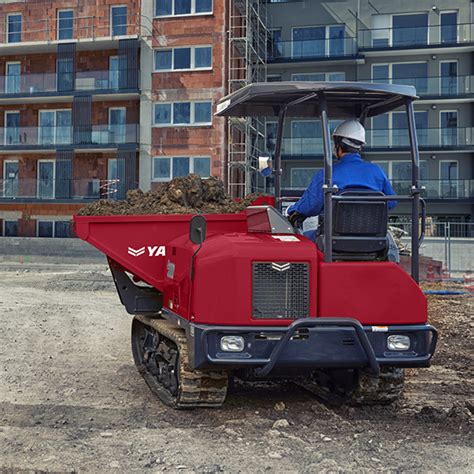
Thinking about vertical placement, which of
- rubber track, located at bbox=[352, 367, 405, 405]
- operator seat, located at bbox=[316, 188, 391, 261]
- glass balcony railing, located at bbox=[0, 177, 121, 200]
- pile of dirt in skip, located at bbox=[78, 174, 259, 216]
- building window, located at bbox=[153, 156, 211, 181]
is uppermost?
building window, located at bbox=[153, 156, 211, 181]

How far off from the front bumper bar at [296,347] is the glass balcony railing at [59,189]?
31.8m

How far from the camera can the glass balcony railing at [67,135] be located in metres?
37.2

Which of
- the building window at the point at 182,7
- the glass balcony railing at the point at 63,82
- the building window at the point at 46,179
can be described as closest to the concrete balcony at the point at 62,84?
the glass balcony railing at the point at 63,82

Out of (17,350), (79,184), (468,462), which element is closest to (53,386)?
(17,350)

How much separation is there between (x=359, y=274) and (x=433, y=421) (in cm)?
159

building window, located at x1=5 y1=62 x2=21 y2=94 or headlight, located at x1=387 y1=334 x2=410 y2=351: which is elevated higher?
building window, located at x1=5 y1=62 x2=21 y2=94

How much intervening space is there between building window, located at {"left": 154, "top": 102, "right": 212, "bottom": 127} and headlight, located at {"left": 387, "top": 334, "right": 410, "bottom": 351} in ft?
103

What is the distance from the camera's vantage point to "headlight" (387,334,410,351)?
5961mm

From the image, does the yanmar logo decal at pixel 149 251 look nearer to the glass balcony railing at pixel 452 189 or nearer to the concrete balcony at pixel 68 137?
the concrete balcony at pixel 68 137

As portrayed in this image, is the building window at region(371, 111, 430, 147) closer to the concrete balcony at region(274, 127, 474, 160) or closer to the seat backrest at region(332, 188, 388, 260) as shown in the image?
the concrete balcony at region(274, 127, 474, 160)

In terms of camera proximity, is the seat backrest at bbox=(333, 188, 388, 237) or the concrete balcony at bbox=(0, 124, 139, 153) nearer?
the seat backrest at bbox=(333, 188, 388, 237)

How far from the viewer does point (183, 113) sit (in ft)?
122

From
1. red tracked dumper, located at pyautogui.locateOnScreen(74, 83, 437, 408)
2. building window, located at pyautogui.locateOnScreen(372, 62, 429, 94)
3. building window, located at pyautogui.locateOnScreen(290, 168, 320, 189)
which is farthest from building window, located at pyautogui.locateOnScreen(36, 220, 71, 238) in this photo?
red tracked dumper, located at pyautogui.locateOnScreen(74, 83, 437, 408)

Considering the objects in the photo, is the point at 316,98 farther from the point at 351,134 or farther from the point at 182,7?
the point at 182,7
